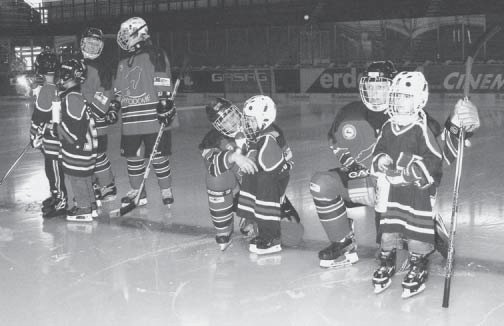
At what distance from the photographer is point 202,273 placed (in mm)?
3387

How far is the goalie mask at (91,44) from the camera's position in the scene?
4.82 m

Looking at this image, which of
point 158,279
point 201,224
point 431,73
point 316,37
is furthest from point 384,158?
point 316,37

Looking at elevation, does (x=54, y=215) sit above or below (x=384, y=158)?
below

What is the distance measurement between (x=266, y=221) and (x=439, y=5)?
48.2 ft

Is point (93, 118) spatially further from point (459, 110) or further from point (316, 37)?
point (316, 37)

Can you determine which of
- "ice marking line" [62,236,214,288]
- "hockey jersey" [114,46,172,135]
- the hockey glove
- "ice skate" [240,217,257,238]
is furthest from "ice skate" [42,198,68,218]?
the hockey glove

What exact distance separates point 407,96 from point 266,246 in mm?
1108

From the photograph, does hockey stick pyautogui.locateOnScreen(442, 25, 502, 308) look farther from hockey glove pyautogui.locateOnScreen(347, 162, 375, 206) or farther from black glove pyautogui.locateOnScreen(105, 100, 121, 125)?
black glove pyautogui.locateOnScreen(105, 100, 121, 125)

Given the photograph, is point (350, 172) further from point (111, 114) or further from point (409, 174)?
point (111, 114)

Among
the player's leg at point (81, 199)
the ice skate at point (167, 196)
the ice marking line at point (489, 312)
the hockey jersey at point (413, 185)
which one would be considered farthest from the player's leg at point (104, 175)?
the ice marking line at point (489, 312)

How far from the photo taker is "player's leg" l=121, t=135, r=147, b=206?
4.84 metres

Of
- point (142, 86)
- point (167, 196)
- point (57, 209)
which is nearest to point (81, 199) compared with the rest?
point (57, 209)

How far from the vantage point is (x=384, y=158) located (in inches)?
117

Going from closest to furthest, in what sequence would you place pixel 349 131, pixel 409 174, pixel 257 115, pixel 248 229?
pixel 409 174, pixel 349 131, pixel 257 115, pixel 248 229
